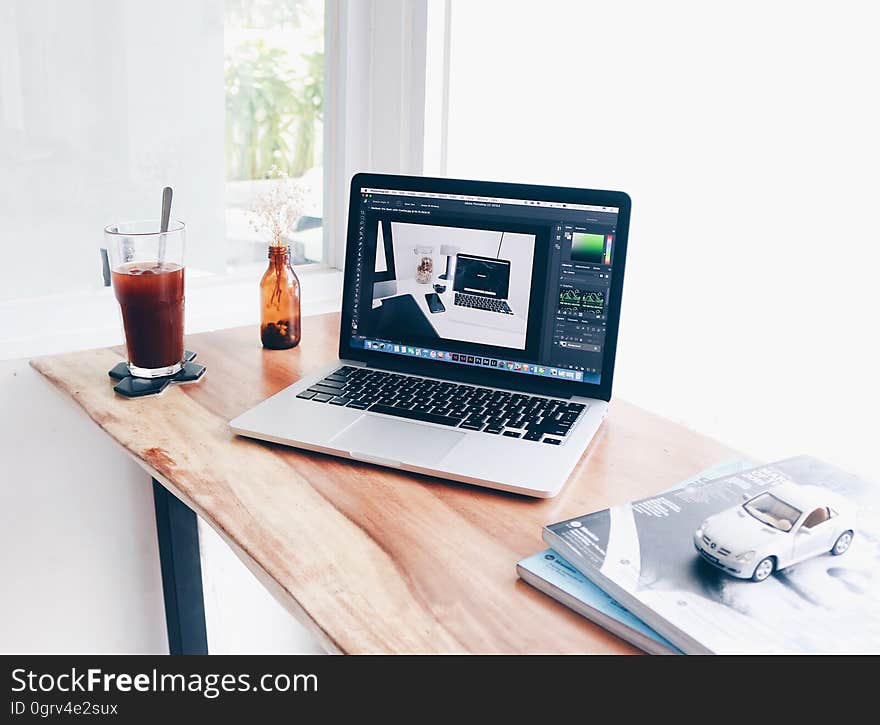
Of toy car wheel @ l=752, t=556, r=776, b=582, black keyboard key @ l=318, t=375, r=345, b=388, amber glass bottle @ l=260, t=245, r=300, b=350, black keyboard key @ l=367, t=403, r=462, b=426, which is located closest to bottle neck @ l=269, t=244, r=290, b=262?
amber glass bottle @ l=260, t=245, r=300, b=350

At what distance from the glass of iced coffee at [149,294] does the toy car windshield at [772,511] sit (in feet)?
2.56

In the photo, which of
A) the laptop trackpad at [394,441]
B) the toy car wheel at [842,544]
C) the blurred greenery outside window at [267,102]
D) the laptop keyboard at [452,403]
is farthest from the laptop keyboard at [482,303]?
the blurred greenery outside window at [267,102]

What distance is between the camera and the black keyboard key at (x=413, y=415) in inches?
39.2

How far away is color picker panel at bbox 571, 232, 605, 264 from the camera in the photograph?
3.45 feet

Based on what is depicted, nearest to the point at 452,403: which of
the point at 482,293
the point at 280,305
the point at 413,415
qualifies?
the point at 413,415

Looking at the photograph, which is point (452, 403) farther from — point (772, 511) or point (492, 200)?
point (772, 511)

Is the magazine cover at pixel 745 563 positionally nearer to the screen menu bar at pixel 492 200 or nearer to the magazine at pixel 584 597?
the magazine at pixel 584 597

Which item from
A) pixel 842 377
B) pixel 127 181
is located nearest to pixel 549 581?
pixel 842 377

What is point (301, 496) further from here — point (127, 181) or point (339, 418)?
point (127, 181)

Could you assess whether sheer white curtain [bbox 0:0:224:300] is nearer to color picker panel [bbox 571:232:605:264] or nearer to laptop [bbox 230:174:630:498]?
laptop [bbox 230:174:630:498]

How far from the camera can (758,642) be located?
23.6 inches

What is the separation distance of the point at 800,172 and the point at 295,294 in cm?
73

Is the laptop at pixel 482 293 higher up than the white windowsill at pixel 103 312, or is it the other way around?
the laptop at pixel 482 293

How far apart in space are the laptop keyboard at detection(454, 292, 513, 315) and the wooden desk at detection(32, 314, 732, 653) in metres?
0.20
